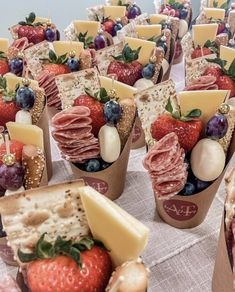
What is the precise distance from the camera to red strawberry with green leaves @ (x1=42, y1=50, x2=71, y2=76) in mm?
1465

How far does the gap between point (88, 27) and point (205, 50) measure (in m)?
0.58

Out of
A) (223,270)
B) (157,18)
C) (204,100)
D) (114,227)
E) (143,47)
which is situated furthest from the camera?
(157,18)

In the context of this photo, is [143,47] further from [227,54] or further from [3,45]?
[3,45]

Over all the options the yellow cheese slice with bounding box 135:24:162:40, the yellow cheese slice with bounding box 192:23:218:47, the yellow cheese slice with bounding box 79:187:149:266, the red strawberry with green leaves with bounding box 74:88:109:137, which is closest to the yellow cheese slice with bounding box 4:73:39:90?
the red strawberry with green leaves with bounding box 74:88:109:137

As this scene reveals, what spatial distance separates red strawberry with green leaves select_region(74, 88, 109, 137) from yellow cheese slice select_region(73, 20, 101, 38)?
0.76m

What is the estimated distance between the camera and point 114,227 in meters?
0.64

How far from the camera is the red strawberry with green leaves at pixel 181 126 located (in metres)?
1.00

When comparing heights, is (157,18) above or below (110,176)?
above

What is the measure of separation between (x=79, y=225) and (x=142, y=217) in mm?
491

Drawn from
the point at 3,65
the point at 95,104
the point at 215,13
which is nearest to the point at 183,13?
the point at 215,13

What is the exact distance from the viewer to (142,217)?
118 centimetres

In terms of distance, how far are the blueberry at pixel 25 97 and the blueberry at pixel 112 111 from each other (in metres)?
0.24

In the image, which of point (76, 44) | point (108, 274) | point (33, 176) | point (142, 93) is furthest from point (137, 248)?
point (76, 44)

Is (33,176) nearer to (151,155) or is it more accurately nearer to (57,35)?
(151,155)
